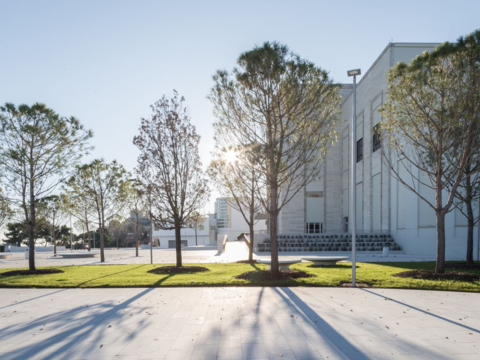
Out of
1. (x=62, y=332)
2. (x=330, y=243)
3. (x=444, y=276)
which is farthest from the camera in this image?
(x=330, y=243)

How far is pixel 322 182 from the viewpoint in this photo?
48406 millimetres

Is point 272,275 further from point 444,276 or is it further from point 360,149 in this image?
point 360,149

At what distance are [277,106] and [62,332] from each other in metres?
10.3

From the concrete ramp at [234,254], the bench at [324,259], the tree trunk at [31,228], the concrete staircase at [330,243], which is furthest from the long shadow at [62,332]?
the concrete staircase at [330,243]

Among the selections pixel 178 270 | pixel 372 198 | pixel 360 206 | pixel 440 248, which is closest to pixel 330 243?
pixel 372 198

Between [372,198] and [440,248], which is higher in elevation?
[372,198]

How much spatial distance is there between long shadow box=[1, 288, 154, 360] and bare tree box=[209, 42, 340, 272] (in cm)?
715

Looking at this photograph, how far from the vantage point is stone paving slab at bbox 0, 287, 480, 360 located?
593cm

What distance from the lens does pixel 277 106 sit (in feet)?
47.8

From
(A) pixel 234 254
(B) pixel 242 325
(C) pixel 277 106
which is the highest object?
(C) pixel 277 106

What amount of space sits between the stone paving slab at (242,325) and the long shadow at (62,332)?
0.02 m

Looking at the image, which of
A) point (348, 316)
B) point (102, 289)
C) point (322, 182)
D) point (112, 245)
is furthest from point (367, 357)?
point (112, 245)

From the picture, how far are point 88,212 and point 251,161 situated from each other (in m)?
16.4

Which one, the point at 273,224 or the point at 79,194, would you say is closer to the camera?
the point at 273,224
